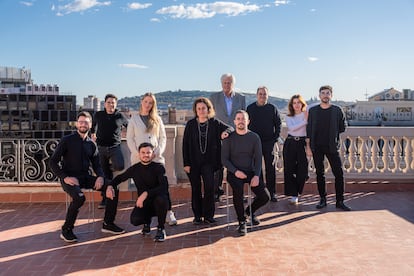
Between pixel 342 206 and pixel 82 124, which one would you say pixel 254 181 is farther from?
pixel 82 124

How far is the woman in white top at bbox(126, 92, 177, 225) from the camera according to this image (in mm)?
5211

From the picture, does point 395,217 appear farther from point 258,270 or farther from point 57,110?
point 57,110

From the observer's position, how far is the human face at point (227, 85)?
582 centimetres

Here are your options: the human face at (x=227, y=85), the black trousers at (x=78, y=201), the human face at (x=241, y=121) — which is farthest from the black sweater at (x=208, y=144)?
the black trousers at (x=78, y=201)

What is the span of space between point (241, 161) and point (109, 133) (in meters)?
2.00

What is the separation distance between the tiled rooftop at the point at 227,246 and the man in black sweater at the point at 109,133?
31.2 inches

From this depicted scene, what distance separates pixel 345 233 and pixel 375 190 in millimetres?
2811

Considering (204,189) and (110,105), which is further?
(110,105)

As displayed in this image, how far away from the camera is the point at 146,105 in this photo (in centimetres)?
521

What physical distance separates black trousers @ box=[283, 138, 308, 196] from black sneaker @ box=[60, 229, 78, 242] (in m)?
3.32

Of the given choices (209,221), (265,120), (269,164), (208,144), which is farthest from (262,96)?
(209,221)

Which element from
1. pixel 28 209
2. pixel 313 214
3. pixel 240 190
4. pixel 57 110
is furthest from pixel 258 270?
pixel 57 110

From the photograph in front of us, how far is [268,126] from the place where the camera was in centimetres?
606

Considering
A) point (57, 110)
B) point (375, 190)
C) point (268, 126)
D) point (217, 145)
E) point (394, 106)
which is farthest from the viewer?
point (57, 110)
